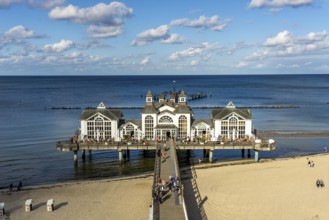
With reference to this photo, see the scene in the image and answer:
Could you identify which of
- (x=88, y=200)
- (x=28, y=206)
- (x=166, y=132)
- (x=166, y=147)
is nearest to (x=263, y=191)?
(x=166, y=147)

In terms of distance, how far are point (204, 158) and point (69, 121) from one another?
1423 inches

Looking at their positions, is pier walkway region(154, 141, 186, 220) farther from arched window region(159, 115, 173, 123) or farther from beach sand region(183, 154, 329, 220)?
arched window region(159, 115, 173, 123)

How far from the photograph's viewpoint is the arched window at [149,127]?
43.7m

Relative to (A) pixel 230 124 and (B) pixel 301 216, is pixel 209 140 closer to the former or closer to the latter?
(A) pixel 230 124

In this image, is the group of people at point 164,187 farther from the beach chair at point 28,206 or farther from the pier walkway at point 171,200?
the beach chair at point 28,206

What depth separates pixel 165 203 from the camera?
24.9 metres

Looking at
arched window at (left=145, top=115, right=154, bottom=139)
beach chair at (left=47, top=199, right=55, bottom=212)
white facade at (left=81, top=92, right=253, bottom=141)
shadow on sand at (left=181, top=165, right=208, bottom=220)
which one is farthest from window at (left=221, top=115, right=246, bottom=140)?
beach chair at (left=47, top=199, right=55, bottom=212)

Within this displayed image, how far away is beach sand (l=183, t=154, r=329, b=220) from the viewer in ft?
86.3

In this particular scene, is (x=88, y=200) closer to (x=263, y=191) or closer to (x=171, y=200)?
(x=171, y=200)

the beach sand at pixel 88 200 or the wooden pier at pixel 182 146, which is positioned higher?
the wooden pier at pixel 182 146

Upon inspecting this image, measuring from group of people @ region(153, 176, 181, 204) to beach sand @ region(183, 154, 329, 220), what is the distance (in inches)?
68.4

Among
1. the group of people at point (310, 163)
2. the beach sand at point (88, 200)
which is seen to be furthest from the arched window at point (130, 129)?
the group of people at point (310, 163)

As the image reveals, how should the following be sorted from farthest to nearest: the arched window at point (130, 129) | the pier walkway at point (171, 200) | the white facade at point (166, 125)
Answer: the arched window at point (130, 129), the white facade at point (166, 125), the pier walkway at point (171, 200)

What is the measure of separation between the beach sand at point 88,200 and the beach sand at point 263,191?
3.72 meters
